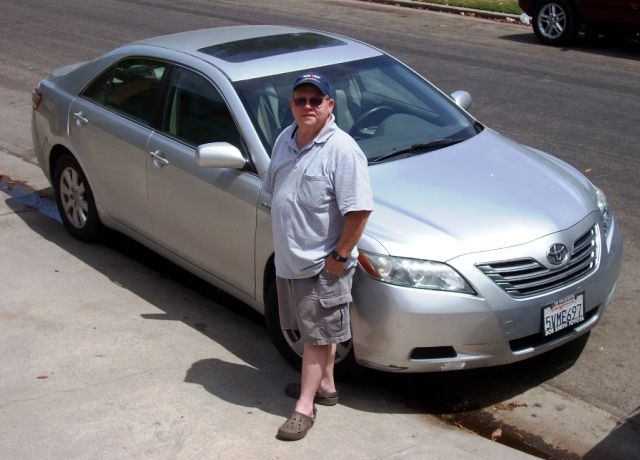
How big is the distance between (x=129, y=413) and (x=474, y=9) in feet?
47.5

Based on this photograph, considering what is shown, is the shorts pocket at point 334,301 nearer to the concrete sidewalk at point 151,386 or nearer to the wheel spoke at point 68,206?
the concrete sidewalk at point 151,386

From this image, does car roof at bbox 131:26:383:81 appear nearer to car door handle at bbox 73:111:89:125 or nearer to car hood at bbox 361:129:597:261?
car door handle at bbox 73:111:89:125

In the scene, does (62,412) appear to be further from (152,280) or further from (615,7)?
(615,7)

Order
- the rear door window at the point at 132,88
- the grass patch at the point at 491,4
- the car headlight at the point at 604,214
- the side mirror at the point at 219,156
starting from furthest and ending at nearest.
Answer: the grass patch at the point at 491,4 → the rear door window at the point at 132,88 → the car headlight at the point at 604,214 → the side mirror at the point at 219,156

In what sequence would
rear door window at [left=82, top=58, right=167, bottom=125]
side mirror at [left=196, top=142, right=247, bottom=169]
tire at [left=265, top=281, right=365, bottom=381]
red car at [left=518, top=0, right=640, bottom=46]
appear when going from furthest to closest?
red car at [left=518, top=0, right=640, bottom=46], rear door window at [left=82, top=58, right=167, bottom=125], side mirror at [left=196, top=142, right=247, bottom=169], tire at [left=265, top=281, right=365, bottom=381]

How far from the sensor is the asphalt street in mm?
4570

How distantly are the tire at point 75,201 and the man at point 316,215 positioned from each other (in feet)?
8.93

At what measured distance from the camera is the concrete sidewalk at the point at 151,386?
3.83 metres

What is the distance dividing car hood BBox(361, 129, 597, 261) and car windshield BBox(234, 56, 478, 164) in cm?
19

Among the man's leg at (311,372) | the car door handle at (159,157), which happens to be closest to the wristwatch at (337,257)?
the man's leg at (311,372)

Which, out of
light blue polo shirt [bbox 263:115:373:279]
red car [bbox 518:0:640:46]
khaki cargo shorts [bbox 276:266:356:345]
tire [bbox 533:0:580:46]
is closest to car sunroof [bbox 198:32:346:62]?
light blue polo shirt [bbox 263:115:373:279]

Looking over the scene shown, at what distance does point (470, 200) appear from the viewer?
4.35 m

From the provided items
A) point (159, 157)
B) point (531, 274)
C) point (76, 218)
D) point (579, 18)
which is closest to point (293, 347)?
point (531, 274)

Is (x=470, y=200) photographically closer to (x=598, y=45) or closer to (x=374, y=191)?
(x=374, y=191)
